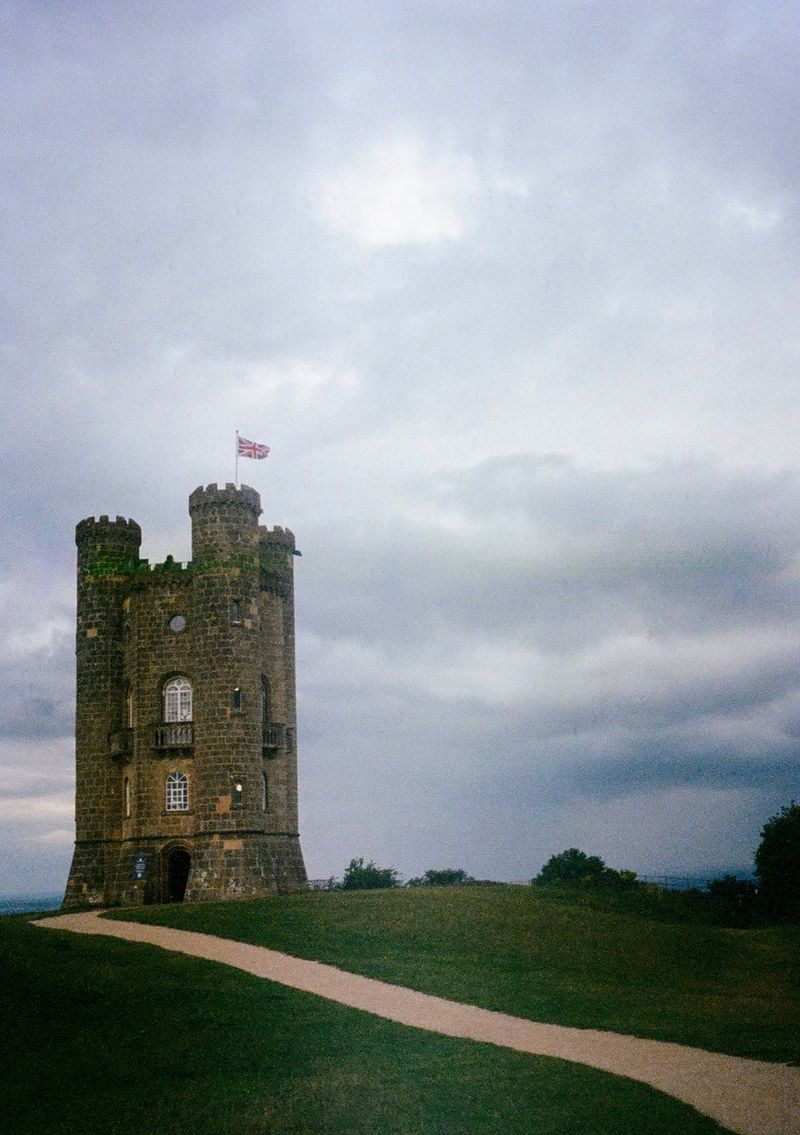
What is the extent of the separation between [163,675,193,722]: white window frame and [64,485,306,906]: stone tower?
0.04 metres

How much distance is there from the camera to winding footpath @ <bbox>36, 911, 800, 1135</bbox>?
1659cm

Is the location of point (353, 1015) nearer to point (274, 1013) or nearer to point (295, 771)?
point (274, 1013)

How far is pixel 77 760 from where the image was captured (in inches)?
1969

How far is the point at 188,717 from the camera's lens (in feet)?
157

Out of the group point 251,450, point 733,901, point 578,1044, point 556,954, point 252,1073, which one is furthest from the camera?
point 733,901

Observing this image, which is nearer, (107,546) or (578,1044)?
(578,1044)

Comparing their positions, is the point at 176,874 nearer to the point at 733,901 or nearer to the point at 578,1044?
the point at 733,901

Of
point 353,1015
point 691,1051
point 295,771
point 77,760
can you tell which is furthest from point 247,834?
point 691,1051

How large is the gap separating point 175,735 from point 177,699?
5.09 ft

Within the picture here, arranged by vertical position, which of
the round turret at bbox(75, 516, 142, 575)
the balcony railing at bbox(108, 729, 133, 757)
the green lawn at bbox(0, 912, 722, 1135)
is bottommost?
the green lawn at bbox(0, 912, 722, 1135)

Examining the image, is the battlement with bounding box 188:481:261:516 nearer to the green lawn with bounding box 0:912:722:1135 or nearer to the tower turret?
the tower turret

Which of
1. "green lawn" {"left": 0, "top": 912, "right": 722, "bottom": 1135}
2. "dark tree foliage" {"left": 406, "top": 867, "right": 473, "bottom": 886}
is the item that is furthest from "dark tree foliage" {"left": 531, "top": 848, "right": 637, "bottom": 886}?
"green lawn" {"left": 0, "top": 912, "right": 722, "bottom": 1135}

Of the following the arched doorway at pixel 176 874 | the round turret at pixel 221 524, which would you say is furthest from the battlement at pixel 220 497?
the arched doorway at pixel 176 874

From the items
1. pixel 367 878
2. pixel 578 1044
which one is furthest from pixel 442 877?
pixel 578 1044
